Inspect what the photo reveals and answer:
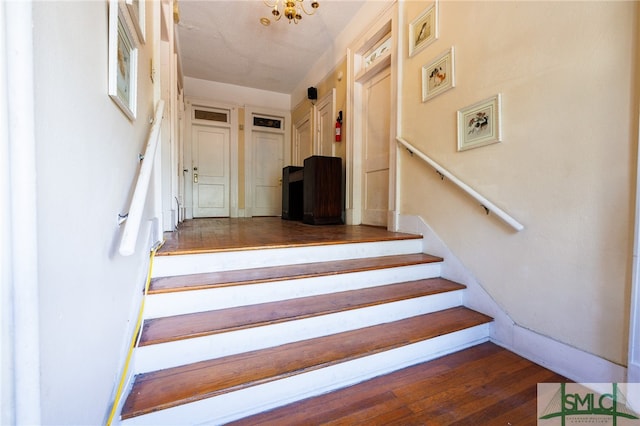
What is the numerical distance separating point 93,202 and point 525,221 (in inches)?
80.4

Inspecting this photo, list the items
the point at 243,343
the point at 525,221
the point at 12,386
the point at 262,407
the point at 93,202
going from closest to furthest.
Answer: the point at 12,386, the point at 93,202, the point at 262,407, the point at 243,343, the point at 525,221

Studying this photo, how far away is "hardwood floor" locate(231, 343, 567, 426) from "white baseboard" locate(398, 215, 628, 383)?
0.07 m

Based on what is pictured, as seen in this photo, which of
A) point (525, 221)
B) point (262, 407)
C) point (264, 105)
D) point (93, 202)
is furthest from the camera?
point (264, 105)

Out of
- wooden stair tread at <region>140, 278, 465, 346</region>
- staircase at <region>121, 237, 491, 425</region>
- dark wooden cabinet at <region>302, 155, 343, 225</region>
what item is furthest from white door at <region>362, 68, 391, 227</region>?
wooden stair tread at <region>140, 278, 465, 346</region>

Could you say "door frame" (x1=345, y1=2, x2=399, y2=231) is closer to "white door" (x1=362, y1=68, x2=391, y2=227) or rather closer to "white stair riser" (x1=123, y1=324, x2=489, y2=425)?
"white door" (x1=362, y1=68, x2=391, y2=227)

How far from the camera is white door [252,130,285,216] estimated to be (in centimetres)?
563

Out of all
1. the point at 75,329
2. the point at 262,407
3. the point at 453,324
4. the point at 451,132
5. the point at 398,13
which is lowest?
the point at 262,407

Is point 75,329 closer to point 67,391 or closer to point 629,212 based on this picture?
point 67,391

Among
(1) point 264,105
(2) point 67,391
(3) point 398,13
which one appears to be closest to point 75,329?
(2) point 67,391

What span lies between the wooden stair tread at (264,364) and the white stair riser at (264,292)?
0.95 feet

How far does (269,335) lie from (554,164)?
1758 mm

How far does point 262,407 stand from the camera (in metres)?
1.12

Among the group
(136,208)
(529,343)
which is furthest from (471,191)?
(136,208)

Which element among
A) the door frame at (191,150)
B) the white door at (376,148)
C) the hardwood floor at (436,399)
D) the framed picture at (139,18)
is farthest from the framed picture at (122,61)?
the door frame at (191,150)
